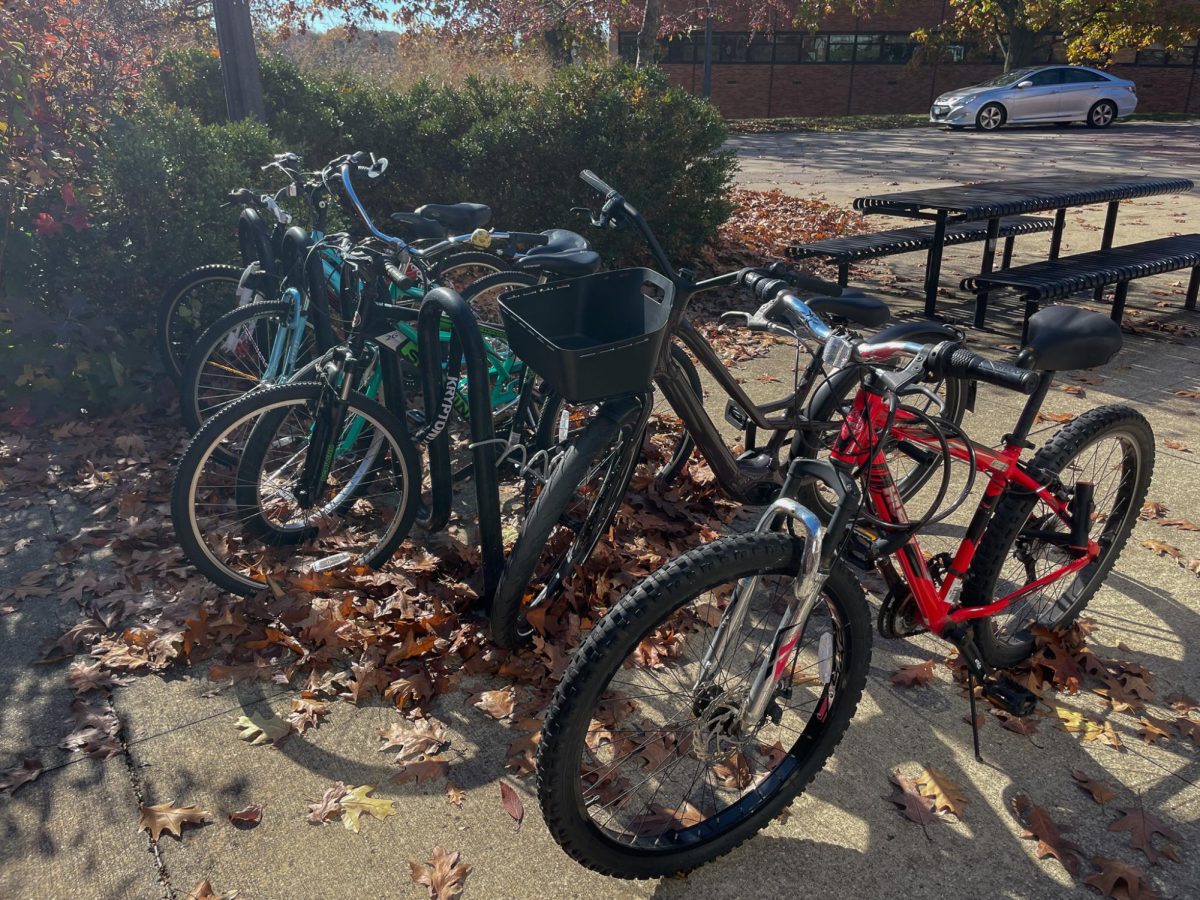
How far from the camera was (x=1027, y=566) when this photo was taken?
3189 millimetres

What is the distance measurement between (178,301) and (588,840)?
432cm

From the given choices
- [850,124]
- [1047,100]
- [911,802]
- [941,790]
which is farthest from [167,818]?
[850,124]

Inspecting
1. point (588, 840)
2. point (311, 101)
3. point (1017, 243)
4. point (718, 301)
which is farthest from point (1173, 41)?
point (588, 840)

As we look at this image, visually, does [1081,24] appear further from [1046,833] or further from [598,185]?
[1046,833]

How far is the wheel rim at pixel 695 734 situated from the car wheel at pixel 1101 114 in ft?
87.0

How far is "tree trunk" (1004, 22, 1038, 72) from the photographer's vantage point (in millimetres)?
30031

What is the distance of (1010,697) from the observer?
119 inches

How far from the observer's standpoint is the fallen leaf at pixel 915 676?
3.25m

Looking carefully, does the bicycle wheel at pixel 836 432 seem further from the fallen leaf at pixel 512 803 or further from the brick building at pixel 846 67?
the brick building at pixel 846 67

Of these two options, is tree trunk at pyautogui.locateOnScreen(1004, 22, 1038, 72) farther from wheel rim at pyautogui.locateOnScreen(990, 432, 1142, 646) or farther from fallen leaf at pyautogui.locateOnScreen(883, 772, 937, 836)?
fallen leaf at pyautogui.locateOnScreen(883, 772, 937, 836)

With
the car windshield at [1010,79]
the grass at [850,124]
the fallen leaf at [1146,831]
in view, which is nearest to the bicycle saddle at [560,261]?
the fallen leaf at [1146,831]

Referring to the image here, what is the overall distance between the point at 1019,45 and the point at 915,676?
33109mm

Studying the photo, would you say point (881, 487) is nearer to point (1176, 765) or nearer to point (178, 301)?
point (1176, 765)

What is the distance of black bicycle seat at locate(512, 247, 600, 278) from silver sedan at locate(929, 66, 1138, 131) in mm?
24628
